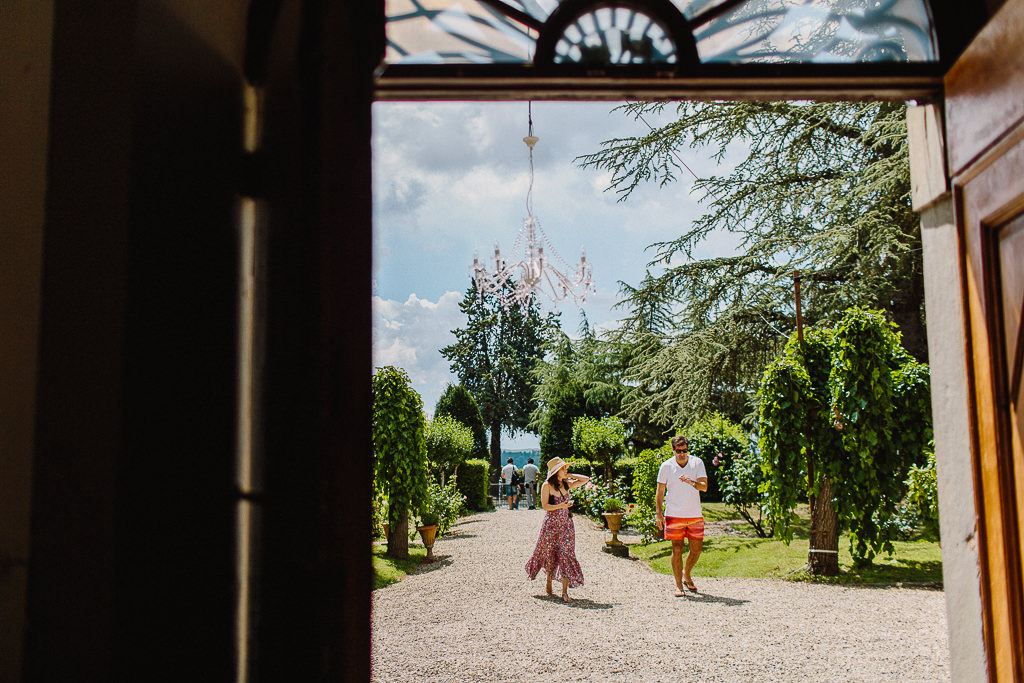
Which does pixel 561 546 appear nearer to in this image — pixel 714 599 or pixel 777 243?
pixel 714 599

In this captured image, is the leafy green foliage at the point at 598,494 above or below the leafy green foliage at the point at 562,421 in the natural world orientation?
below

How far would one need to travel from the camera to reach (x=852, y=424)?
8.59 metres

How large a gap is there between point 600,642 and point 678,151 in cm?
819

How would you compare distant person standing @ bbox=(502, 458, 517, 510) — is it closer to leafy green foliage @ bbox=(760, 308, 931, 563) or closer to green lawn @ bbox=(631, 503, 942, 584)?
green lawn @ bbox=(631, 503, 942, 584)

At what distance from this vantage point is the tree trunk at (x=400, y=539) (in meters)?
10.1

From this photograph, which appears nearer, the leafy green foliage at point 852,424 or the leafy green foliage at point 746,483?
the leafy green foliage at point 852,424

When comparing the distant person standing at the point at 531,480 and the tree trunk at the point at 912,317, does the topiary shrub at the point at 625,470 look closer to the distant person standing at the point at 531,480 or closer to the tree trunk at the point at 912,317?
the distant person standing at the point at 531,480

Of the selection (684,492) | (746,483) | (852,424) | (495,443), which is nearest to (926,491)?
(852,424)

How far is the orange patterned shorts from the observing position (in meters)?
7.62

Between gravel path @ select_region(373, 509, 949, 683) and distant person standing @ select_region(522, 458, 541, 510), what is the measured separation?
10113 mm

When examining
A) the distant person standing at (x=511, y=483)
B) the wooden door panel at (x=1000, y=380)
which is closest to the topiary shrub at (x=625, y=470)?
the distant person standing at (x=511, y=483)

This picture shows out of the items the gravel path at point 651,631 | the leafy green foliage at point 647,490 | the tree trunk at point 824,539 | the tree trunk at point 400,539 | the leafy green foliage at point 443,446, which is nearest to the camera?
the gravel path at point 651,631

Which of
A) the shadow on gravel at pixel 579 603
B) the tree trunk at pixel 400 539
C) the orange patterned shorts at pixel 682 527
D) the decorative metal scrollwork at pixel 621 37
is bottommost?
the shadow on gravel at pixel 579 603

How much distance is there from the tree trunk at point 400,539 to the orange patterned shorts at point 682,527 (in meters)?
4.04
